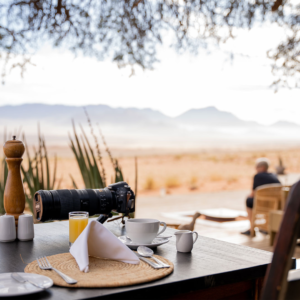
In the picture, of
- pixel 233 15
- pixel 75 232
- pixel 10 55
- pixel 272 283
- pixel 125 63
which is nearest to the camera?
pixel 272 283

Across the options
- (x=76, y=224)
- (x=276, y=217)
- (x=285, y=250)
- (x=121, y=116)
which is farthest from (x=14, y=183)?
(x=121, y=116)

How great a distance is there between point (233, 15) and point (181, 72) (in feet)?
48.2

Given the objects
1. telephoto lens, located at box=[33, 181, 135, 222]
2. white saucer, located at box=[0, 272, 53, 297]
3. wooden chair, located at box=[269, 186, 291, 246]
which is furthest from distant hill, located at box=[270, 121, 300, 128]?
white saucer, located at box=[0, 272, 53, 297]

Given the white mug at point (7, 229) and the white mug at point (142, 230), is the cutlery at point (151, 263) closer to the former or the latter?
the white mug at point (142, 230)

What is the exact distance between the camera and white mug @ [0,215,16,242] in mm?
1193

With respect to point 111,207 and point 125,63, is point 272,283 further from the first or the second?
point 125,63

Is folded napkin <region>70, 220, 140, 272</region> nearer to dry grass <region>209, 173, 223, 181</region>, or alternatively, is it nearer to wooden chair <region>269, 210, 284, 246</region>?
wooden chair <region>269, 210, 284, 246</region>

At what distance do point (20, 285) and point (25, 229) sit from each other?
501mm

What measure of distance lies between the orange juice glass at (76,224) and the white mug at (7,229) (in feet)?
0.73

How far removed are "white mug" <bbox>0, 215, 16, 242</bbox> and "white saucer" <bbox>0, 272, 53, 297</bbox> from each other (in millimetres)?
439

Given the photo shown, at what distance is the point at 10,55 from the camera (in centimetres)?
406

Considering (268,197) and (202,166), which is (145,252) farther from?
(202,166)

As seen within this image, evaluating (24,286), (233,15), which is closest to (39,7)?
(233,15)

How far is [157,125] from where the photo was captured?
26.8 meters
